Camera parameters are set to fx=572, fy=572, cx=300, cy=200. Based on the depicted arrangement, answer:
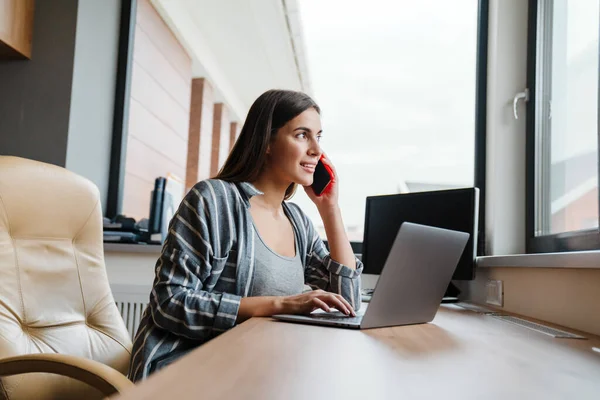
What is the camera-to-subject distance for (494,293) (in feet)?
6.20

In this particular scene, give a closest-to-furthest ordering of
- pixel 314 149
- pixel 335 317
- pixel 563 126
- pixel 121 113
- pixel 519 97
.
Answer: pixel 335 317 → pixel 314 149 → pixel 563 126 → pixel 519 97 → pixel 121 113

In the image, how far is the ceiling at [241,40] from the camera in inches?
134

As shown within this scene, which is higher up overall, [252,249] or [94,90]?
[94,90]

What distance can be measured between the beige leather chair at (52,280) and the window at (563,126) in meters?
1.38

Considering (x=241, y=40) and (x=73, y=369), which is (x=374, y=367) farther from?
(x=241, y=40)

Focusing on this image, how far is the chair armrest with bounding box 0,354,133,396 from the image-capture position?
3.45 feet

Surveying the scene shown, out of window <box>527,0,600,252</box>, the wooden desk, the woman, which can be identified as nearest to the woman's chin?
the woman

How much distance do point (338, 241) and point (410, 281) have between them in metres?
0.50

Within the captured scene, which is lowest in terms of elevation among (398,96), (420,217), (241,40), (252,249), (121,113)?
(252,249)

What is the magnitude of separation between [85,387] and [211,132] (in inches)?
147

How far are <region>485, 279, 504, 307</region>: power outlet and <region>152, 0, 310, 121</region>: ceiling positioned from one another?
1.52 metres

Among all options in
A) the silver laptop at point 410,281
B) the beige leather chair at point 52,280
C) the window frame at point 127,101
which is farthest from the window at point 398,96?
the silver laptop at point 410,281

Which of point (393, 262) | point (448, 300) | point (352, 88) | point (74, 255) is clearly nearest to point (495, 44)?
point (352, 88)

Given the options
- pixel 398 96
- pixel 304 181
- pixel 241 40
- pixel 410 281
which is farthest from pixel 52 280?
pixel 241 40
